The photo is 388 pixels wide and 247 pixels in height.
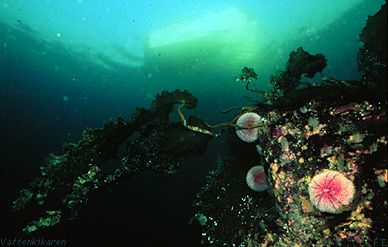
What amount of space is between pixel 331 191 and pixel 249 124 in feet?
5.61

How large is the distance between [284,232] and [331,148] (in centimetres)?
137

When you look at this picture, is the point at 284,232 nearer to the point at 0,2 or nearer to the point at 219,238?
the point at 219,238

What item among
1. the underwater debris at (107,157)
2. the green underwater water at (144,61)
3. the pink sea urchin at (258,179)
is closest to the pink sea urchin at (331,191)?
the pink sea urchin at (258,179)

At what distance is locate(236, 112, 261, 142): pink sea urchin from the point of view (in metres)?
4.21

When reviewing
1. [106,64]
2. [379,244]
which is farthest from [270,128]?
[106,64]

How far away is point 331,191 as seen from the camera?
9.45 ft

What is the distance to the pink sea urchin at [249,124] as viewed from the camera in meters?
4.21

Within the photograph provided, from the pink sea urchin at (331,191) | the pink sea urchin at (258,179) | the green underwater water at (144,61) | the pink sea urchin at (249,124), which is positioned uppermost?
the green underwater water at (144,61)

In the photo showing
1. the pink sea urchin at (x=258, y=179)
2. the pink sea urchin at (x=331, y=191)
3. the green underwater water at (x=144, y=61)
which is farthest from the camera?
the green underwater water at (x=144, y=61)

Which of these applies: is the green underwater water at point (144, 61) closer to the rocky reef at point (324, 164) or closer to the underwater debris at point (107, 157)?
the underwater debris at point (107, 157)

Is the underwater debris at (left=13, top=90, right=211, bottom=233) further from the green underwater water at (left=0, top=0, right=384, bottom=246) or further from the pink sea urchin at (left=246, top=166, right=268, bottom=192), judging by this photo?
the green underwater water at (left=0, top=0, right=384, bottom=246)

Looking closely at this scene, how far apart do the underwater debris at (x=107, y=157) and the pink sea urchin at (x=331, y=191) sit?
2.13 m

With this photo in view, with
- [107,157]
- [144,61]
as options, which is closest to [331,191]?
[107,157]

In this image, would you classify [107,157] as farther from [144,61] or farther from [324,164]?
[144,61]
